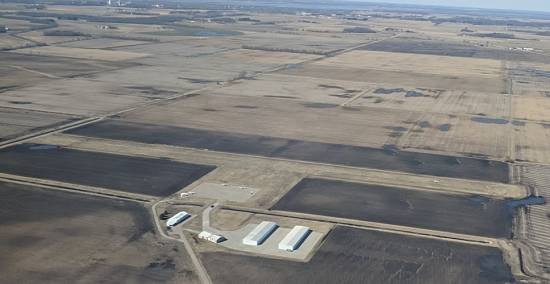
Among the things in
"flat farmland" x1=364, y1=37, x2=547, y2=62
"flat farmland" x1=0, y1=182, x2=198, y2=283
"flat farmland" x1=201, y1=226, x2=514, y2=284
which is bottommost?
"flat farmland" x1=364, y1=37, x2=547, y2=62

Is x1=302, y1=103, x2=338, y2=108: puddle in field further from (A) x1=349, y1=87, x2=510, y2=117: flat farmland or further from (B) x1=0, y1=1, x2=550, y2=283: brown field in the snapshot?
(A) x1=349, y1=87, x2=510, y2=117: flat farmland

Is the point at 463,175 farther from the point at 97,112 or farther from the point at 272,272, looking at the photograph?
the point at 97,112

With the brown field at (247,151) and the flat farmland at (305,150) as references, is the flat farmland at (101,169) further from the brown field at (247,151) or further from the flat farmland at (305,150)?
the flat farmland at (305,150)

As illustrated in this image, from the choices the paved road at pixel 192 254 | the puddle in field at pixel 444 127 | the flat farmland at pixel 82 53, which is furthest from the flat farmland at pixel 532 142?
the flat farmland at pixel 82 53

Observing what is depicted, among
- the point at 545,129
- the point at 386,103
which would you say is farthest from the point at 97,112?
the point at 545,129

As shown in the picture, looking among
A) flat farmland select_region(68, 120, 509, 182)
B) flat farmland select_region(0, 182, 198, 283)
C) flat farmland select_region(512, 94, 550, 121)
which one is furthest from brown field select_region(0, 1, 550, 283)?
flat farmland select_region(512, 94, 550, 121)
